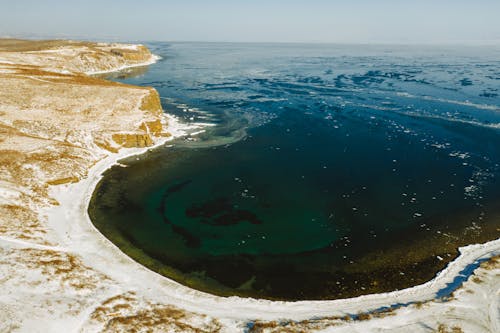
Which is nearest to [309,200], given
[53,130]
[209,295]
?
[209,295]

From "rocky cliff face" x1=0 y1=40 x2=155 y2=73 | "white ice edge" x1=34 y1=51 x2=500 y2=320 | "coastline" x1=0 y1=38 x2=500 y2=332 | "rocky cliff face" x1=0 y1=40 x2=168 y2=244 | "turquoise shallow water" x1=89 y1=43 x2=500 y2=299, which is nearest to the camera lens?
"coastline" x1=0 y1=38 x2=500 y2=332

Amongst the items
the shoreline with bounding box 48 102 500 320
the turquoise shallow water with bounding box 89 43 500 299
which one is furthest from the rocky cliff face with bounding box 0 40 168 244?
the shoreline with bounding box 48 102 500 320

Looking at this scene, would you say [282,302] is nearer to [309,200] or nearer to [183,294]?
[183,294]

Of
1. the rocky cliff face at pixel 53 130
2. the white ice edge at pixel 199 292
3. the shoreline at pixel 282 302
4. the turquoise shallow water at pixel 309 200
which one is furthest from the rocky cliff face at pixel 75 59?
the shoreline at pixel 282 302

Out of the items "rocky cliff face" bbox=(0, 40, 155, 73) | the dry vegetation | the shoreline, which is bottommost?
the shoreline

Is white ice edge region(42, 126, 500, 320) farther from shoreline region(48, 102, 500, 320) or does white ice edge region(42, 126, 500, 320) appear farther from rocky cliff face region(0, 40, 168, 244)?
rocky cliff face region(0, 40, 168, 244)

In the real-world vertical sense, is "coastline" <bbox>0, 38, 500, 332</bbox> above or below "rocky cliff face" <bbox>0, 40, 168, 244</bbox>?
below

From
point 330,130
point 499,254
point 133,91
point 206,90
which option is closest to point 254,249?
point 499,254
